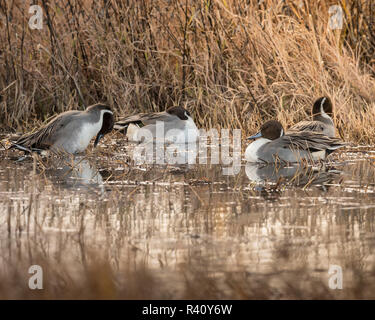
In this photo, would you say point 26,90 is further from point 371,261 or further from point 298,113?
point 371,261

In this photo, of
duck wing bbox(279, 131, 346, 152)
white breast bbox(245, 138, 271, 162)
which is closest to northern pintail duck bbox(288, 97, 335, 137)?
duck wing bbox(279, 131, 346, 152)

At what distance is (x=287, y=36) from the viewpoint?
30.5ft

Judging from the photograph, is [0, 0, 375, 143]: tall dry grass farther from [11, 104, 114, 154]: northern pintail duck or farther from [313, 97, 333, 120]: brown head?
[11, 104, 114, 154]: northern pintail duck

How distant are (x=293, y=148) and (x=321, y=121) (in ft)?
4.17

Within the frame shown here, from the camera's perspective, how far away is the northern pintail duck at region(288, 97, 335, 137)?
802cm

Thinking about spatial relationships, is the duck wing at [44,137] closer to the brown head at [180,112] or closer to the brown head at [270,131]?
the brown head at [180,112]

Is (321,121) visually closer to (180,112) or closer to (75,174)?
(180,112)

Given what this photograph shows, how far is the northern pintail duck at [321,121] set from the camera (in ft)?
26.3

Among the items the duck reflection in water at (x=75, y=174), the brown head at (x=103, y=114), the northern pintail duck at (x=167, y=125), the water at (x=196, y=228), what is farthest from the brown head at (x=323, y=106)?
the duck reflection in water at (x=75, y=174)

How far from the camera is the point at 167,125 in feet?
29.2

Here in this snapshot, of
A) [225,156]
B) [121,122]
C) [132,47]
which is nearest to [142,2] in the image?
[132,47]

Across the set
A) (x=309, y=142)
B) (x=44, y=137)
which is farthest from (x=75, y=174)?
(x=309, y=142)

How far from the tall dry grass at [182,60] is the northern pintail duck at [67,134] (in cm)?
137

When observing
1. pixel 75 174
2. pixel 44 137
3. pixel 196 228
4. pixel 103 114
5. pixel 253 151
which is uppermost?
pixel 103 114
